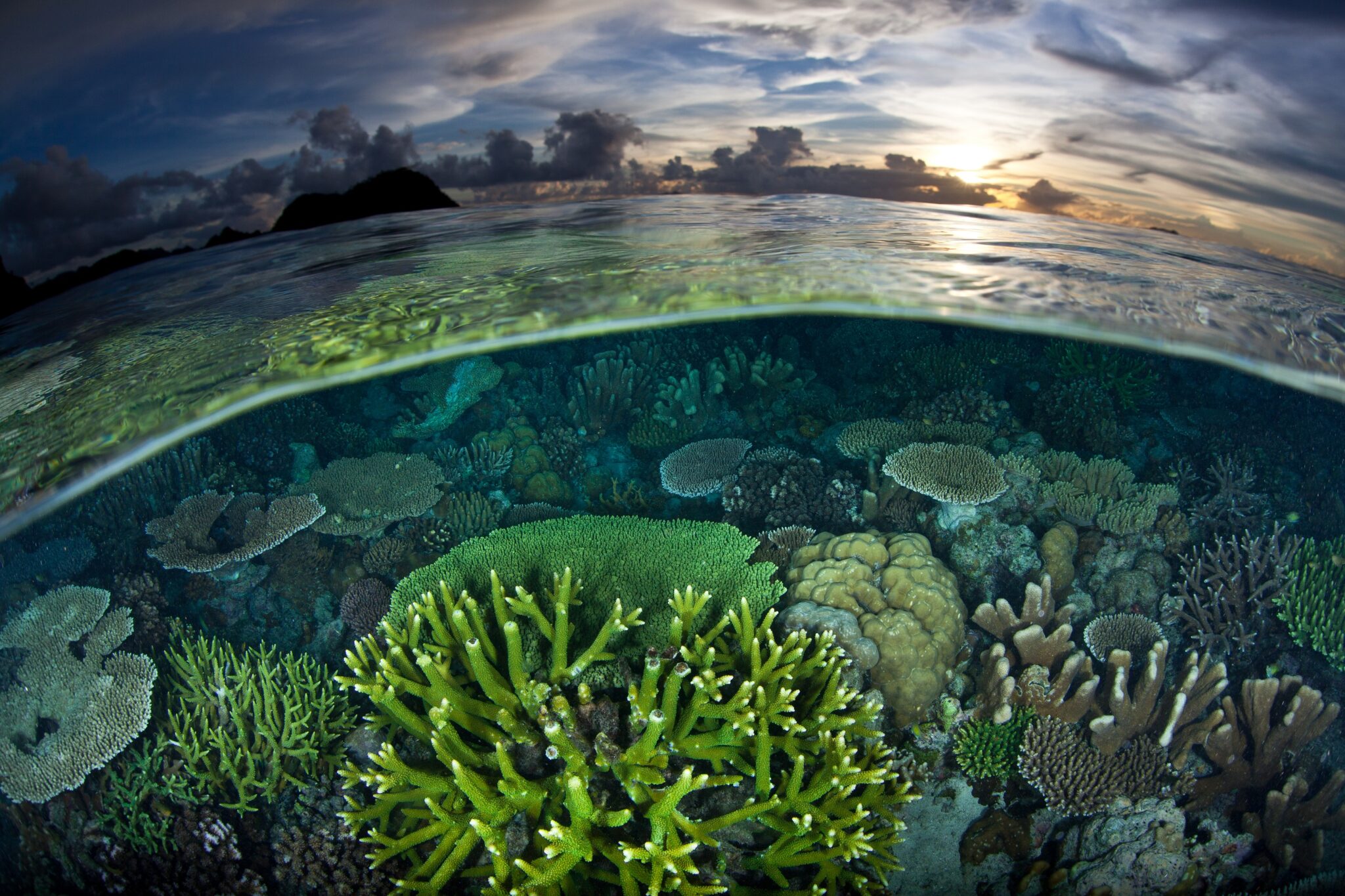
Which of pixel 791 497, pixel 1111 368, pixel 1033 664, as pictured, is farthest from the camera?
pixel 1111 368

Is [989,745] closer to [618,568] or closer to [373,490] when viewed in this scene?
[618,568]

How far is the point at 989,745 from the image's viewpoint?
4766 mm

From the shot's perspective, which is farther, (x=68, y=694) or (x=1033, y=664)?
(x=68, y=694)

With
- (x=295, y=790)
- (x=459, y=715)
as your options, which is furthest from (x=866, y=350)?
(x=295, y=790)

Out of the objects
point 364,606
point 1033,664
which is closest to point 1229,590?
point 1033,664

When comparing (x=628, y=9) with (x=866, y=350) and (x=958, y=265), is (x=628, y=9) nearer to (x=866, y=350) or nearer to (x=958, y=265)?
(x=958, y=265)

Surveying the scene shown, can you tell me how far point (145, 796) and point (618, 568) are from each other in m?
4.36

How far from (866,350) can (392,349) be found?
7677 mm

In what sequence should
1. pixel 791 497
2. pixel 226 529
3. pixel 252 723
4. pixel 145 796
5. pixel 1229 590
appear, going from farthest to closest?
pixel 226 529 < pixel 791 497 < pixel 1229 590 < pixel 252 723 < pixel 145 796

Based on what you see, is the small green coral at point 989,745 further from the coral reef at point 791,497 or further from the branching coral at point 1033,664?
the coral reef at point 791,497

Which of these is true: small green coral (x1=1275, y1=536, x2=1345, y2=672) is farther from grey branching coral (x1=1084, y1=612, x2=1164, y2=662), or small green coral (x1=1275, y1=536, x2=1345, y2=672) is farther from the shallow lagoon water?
grey branching coral (x1=1084, y1=612, x2=1164, y2=662)

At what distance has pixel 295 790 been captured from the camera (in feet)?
15.0

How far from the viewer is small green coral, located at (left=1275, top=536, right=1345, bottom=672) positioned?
5.88 m

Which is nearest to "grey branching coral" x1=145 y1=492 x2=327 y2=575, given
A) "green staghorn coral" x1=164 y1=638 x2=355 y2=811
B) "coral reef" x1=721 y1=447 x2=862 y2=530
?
"green staghorn coral" x1=164 y1=638 x2=355 y2=811
